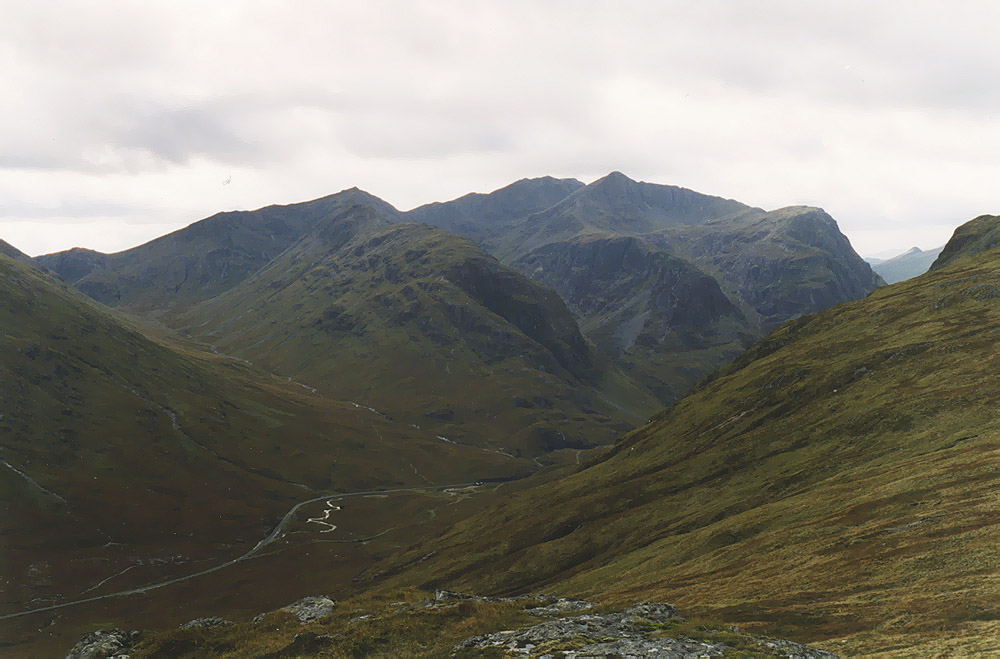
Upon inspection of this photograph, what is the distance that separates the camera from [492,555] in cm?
14112

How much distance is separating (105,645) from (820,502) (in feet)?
270

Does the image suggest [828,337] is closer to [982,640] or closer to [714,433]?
[714,433]

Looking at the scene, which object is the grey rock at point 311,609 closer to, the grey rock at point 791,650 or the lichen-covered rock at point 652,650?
the lichen-covered rock at point 652,650

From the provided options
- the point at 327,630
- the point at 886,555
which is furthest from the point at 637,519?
the point at 327,630

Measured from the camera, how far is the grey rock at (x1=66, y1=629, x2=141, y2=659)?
43.2 meters

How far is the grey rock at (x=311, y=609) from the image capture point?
51.7m

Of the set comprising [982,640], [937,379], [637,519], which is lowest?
[637,519]

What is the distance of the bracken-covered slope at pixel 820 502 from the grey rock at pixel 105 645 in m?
49.2

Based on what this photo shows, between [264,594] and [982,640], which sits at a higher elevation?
[982,640]

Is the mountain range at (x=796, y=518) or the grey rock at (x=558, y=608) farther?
the grey rock at (x=558, y=608)

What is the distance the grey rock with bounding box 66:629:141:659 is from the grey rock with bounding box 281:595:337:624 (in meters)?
12.6

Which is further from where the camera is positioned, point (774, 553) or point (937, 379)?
point (937, 379)

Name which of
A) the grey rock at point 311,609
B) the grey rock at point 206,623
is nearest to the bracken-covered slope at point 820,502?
the grey rock at point 311,609

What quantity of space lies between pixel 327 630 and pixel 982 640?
4260 centimetres
